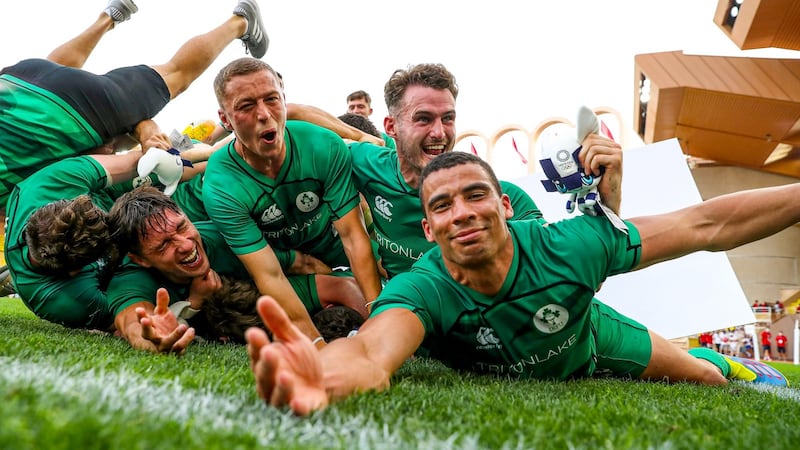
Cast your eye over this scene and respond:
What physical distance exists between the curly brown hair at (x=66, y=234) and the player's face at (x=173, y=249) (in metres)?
0.23

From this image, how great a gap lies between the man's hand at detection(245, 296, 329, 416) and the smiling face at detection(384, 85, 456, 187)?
205cm

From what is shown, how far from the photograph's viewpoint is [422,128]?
3.51 meters

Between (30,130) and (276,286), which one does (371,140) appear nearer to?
(276,286)

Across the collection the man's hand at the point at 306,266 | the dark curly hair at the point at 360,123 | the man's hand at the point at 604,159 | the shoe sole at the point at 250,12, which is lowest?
the man's hand at the point at 306,266

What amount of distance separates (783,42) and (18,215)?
16.0 m

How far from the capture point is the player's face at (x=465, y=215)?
91.0 inches

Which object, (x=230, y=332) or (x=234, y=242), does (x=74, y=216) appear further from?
(x=230, y=332)

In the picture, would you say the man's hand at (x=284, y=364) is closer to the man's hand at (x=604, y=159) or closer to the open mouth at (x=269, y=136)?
the man's hand at (x=604, y=159)

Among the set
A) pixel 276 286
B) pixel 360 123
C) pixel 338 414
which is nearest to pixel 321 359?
pixel 338 414

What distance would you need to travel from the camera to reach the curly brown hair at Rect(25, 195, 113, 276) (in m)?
3.12

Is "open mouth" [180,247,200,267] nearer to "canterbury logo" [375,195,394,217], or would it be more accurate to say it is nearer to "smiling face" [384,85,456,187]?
"canterbury logo" [375,195,394,217]

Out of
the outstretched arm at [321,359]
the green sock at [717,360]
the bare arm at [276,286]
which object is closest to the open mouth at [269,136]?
the bare arm at [276,286]

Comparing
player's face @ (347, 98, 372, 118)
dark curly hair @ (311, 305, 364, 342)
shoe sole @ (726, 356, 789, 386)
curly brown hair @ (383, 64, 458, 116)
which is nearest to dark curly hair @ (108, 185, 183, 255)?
dark curly hair @ (311, 305, 364, 342)

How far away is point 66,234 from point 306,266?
154 cm
